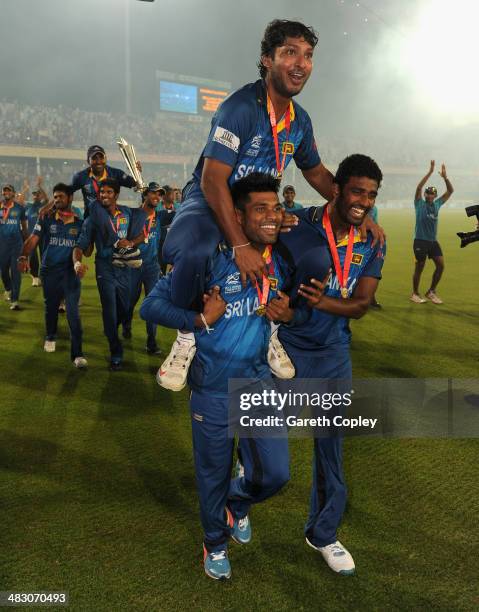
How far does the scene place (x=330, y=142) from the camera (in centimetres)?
7069

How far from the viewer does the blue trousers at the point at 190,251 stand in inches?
88.0

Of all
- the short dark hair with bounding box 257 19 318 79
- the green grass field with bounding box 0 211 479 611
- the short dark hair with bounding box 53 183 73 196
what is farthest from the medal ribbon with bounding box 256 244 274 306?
the short dark hair with bounding box 53 183 73 196

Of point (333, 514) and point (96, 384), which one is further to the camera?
point (96, 384)

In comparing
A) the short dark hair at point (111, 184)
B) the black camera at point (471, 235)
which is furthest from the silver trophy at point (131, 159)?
the black camera at point (471, 235)

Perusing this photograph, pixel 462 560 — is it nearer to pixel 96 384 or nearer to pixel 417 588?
pixel 417 588

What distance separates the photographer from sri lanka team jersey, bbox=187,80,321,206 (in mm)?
2496

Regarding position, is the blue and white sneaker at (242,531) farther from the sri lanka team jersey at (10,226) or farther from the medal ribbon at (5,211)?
the medal ribbon at (5,211)

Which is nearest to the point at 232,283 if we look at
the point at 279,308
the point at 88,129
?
the point at 279,308

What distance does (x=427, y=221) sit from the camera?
10258 mm

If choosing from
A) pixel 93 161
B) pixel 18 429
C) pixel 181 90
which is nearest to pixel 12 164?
pixel 181 90

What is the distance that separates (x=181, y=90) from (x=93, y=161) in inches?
2246

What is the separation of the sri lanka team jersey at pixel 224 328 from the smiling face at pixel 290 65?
82 centimetres

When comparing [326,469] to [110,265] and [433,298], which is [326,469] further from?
[433,298]

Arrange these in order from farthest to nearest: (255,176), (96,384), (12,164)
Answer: (12,164)
(96,384)
(255,176)
